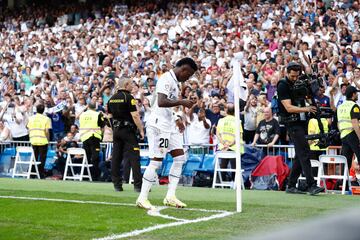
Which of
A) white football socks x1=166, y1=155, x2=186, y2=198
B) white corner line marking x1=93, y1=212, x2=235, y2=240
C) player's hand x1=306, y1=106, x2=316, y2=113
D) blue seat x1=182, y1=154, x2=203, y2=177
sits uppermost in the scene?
player's hand x1=306, y1=106, x2=316, y2=113

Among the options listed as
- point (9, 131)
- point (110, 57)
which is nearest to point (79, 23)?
point (110, 57)

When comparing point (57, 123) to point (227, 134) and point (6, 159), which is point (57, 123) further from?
point (227, 134)

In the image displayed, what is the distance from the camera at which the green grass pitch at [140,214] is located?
7430mm

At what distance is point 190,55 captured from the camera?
21.4m

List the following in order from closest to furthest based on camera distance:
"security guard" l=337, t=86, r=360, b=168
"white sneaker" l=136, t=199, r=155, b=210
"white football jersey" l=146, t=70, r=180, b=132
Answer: "white sneaker" l=136, t=199, r=155, b=210 < "white football jersey" l=146, t=70, r=180, b=132 < "security guard" l=337, t=86, r=360, b=168

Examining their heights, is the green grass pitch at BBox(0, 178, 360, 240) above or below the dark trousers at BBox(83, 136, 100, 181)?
below

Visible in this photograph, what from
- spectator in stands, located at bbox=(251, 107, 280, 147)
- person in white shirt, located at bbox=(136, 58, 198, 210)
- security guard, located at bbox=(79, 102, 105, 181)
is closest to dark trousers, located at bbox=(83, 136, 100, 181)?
security guard, located at bbox=(79, 102, 105, 181)

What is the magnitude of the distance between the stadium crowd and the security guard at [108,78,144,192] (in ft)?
14.4

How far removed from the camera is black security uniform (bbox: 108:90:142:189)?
40.8 ft

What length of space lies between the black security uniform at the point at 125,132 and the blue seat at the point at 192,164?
4.18m

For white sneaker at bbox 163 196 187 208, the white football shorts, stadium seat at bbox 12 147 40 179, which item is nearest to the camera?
the white football shorts

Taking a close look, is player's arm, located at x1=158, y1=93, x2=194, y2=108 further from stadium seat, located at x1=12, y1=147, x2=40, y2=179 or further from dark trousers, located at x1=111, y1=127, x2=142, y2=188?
stadium seat, located at x1=12, y1=147, x2=40, y2=179

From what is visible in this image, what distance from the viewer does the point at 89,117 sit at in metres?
17.9

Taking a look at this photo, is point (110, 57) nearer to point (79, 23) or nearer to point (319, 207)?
point (79, 23)
